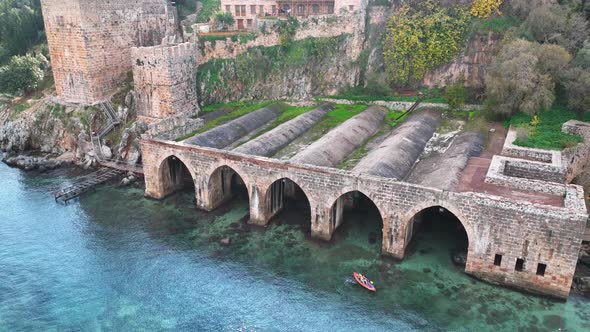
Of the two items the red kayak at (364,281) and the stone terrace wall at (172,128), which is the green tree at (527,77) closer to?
the red kayak at (364,281)

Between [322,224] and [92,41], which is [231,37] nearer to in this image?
[92,41]

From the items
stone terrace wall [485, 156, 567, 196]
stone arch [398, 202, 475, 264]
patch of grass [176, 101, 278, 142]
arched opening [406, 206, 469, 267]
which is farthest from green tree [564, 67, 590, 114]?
patch of grass [176, 101, 278, 142]

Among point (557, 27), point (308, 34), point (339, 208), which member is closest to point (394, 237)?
point (339, 208)

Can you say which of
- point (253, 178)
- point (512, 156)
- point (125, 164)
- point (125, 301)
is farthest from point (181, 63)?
point (512, 156)

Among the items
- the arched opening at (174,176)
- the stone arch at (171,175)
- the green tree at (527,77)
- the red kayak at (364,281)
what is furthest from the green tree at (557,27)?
the arched opening at (174,176)

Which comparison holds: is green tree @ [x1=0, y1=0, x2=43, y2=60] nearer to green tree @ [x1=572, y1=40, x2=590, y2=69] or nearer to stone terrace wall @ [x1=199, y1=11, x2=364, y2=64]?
stone terrace wall @ [x1=199, y1=11, x2=364, y2=64]

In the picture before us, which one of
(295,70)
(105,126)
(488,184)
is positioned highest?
(295,70)
